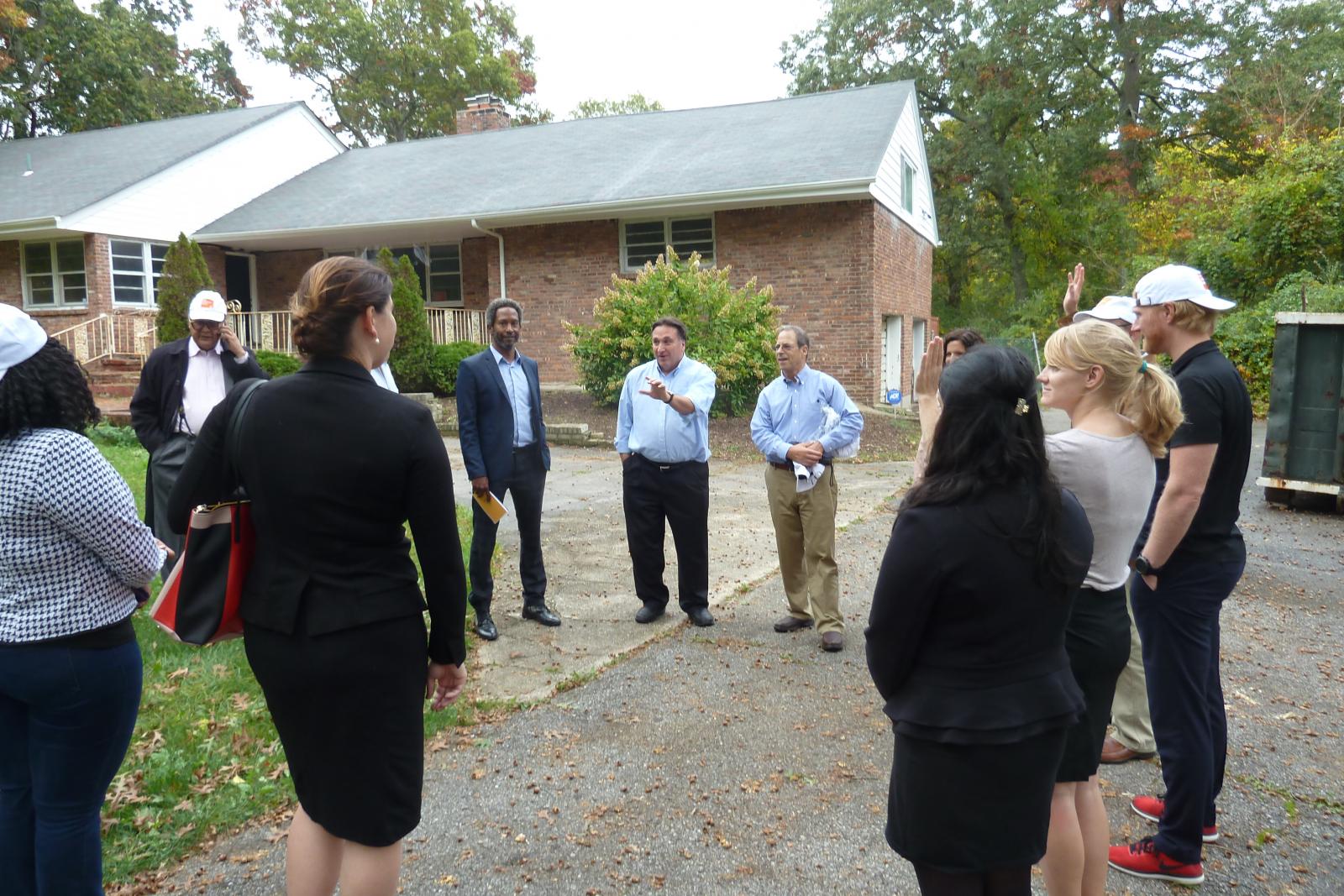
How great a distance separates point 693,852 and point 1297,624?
487 centimetres

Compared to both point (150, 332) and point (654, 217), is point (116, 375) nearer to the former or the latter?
point (150, 332)

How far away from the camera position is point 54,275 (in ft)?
68.5

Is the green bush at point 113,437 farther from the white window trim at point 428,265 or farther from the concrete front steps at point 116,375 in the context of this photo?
the white window trim at point 428,265

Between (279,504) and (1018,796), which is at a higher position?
(279,504)

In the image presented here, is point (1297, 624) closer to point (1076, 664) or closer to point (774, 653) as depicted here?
point (774, 653)

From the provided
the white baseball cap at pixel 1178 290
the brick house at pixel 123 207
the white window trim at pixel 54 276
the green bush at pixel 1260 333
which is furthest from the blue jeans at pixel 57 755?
the white window trim at pixel 54 276

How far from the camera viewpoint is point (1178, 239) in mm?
28297

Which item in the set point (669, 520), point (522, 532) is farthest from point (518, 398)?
point (669, 520)

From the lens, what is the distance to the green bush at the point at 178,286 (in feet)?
53.8

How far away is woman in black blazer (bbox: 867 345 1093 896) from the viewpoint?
2076mm

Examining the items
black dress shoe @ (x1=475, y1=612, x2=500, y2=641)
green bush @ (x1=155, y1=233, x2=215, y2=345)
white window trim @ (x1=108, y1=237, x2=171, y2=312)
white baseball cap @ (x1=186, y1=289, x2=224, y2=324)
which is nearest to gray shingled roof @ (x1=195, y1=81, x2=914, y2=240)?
white window trim @ (x1=108, y1=237, x2=171, y2=312)

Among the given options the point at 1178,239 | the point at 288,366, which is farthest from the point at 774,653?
the point at 1178,239

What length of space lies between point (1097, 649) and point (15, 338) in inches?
116

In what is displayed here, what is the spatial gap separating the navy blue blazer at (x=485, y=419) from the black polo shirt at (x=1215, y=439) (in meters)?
3.72
